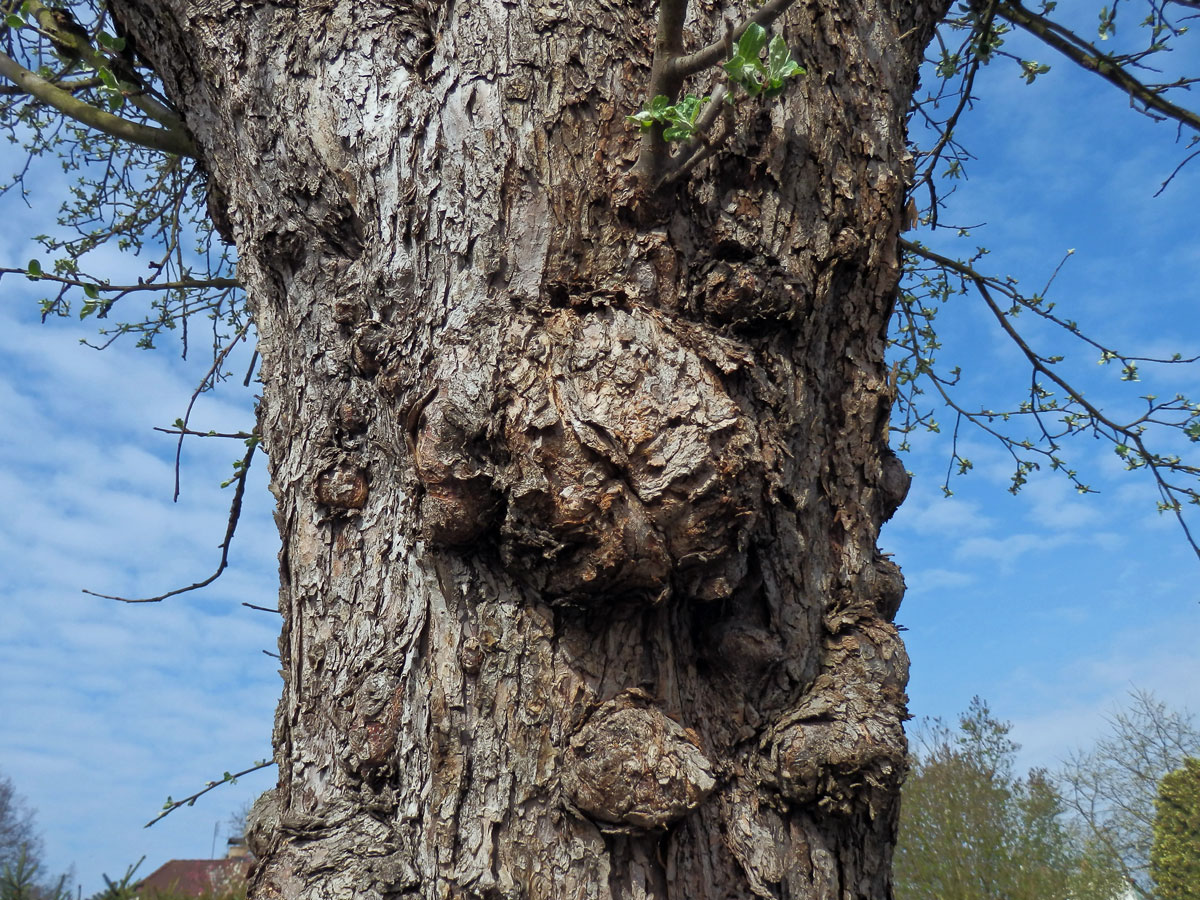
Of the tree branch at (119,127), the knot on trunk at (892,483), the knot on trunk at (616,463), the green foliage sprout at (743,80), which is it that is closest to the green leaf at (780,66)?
the green foliage sprout at (743,80)

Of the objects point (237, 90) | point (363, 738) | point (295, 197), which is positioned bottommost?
point (363, 738)

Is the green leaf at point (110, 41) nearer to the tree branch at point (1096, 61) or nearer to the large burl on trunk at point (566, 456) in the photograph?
the large burl on trunk at point (566, 456)

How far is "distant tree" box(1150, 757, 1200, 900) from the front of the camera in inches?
497

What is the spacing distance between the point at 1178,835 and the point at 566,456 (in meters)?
15.7

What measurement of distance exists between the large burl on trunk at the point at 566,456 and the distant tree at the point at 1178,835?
46.8 feet

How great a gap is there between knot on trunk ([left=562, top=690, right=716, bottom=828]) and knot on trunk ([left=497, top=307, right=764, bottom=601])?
261 mm

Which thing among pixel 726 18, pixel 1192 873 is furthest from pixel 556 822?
pixel 1192 873

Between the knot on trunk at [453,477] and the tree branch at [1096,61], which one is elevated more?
the tree branch at [1096,61]

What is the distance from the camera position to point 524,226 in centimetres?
188

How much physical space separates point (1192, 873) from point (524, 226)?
50.6ft

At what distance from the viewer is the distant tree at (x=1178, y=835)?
12.6 m

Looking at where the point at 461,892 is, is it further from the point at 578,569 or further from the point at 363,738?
the point at 578,569

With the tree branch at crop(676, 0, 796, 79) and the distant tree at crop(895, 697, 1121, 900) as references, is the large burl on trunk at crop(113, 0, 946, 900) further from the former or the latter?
the distant tree at crop(895, 697, 1121, 900)

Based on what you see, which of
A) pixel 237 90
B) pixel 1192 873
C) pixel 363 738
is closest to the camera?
pixel 363 738
